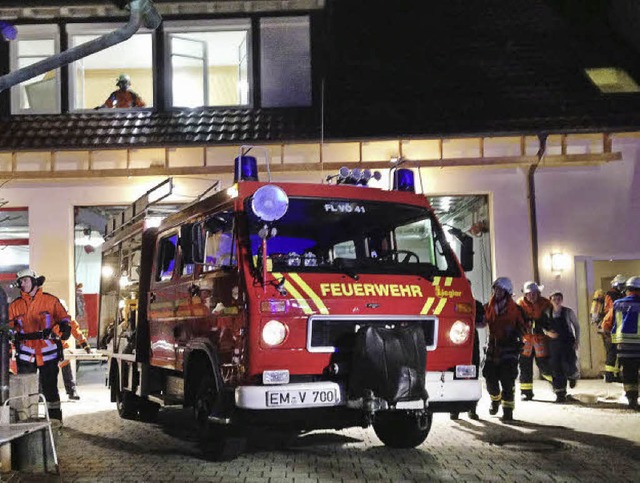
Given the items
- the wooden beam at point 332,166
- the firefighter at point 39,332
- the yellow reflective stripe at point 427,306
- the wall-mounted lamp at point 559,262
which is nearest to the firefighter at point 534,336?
the wall-mounted lamp at point 559,262

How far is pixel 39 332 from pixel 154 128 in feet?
20.4

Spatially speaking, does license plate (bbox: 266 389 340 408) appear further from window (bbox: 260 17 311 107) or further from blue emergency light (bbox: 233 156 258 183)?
window (bbox: 260 17 311 107)

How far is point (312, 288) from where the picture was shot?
6.29m

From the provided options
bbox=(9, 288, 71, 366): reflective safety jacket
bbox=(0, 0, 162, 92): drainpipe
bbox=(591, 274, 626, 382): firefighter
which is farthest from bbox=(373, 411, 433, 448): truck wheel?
bbox=(591, 274, 626, 382): firefighter

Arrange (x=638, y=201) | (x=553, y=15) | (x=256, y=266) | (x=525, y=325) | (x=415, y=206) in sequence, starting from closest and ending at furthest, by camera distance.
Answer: (x=256, y=266)
(x=415, y=206)
(x=525, y=325)
(x=638, y=201)
(x=553, y=15)

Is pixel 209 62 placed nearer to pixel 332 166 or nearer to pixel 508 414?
pixel 332 166

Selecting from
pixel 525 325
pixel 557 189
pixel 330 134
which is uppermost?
pixel 330 134

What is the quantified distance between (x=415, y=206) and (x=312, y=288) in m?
1.48

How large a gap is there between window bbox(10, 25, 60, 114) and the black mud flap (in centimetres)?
1057

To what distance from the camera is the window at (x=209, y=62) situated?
14.9m

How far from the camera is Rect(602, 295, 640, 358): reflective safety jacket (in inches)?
388

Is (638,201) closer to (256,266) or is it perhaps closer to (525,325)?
(525,325)

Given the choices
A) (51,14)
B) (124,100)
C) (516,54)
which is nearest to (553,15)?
(516,54)

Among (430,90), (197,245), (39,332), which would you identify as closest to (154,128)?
(430,90)
